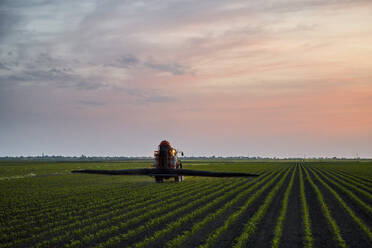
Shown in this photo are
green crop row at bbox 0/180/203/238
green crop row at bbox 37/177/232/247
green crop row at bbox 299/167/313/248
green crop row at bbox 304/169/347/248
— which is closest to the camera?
green crop row at bbox 299/167/313/248

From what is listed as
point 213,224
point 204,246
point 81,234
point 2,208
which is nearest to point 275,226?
point 213,224

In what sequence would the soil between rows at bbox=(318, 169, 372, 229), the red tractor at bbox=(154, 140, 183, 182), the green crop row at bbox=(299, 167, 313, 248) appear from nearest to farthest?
the green crop row at bbox=(299, 167, 313, 248)
the soil between rows at bbox=(318, 169, 372, 229)
the red tractor at bbox=(154, 140, 183, 182)

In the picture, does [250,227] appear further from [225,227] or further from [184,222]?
[184,222]

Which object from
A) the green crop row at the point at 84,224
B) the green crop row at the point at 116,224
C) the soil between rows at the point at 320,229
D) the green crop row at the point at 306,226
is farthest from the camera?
the green crop row at the point at 116,224

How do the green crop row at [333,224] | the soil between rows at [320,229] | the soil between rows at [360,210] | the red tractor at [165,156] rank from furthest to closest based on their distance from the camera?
1. the red tractor at [165,156]
2. the soil between rows at [360,210]
3. the green crop row at [333,224]
4. the soil between rows at [320,229]

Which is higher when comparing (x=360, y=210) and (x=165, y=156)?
(x=165, y=156)

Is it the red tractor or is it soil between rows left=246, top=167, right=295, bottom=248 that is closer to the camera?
soil between rows left=246, top=167, right=295, bottom=248

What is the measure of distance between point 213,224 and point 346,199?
13.5 m

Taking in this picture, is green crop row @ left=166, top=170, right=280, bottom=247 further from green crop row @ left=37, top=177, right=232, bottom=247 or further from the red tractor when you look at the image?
the red tractor

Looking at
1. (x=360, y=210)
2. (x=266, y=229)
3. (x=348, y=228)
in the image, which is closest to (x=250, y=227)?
(x=266, y=229)

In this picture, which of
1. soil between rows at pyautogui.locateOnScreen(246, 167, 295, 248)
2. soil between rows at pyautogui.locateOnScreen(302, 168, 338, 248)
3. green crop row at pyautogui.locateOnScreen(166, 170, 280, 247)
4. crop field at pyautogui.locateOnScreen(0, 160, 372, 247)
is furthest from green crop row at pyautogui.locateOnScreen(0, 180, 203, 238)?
soil between rows at pyautogui.locateOnScreen(302, 168, 338, 248)

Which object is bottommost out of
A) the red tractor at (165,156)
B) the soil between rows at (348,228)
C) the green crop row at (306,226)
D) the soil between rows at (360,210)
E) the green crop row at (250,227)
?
the soil between rows at (360,210)

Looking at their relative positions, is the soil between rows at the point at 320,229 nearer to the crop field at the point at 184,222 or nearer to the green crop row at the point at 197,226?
the crop field at the point at 184,222

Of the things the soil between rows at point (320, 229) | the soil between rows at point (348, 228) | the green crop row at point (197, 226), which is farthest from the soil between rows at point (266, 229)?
the soil between rows at point (348, 228)
